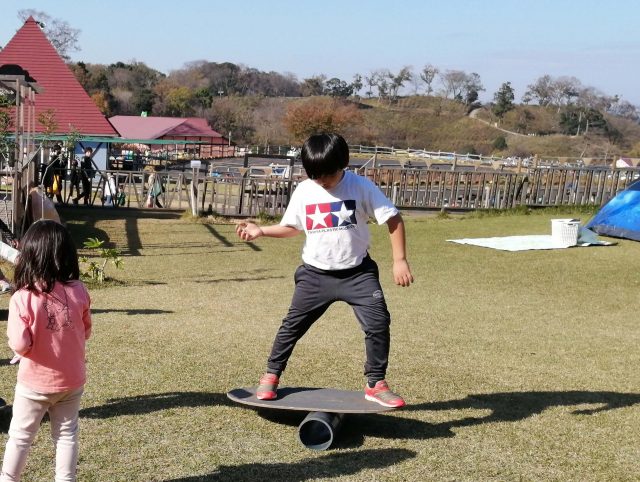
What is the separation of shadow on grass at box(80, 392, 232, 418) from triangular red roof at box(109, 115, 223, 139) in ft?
156

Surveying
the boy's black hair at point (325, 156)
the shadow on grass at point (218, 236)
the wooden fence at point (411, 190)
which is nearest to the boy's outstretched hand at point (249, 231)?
the boy's black hair at point (325, 156)

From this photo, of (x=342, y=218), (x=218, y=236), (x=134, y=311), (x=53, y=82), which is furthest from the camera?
(x=53, y=82)

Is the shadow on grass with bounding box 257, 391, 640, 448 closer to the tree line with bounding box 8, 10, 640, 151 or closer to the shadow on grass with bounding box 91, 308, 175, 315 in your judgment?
the shadow on grass with bounding box 91, 308, 175, 315

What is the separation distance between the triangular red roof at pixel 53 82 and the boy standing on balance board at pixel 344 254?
27.4 meters

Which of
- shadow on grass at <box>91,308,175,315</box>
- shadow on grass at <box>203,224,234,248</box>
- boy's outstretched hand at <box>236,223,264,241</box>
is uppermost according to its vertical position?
boy's outstretched hand at <box>236,223,264,241</box>

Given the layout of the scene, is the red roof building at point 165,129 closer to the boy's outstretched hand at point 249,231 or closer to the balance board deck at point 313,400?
the boy's outstretched hand at point 249,231

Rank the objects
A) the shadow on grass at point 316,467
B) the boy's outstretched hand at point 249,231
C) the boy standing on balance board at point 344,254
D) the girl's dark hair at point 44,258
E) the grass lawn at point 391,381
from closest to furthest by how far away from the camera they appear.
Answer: the girl's dark hair at point 44,258 → the shadow on grass at point 316,467 → the grass lawn at point 391,381 → the boy standing on balance board at point 344,254 → the boy's outstretched hand at point 249,231

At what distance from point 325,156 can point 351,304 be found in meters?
0.84

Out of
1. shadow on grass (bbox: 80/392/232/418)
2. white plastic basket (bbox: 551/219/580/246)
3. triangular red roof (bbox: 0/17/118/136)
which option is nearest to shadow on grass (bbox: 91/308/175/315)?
shadow on grass (bbox: 80/392/232/418)

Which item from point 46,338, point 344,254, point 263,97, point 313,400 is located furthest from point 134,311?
point 263,97

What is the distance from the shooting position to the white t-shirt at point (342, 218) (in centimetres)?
462

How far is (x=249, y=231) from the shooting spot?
481cm

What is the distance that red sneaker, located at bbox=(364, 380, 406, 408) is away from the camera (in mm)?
4515

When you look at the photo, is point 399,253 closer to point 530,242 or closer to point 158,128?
point 530,242
